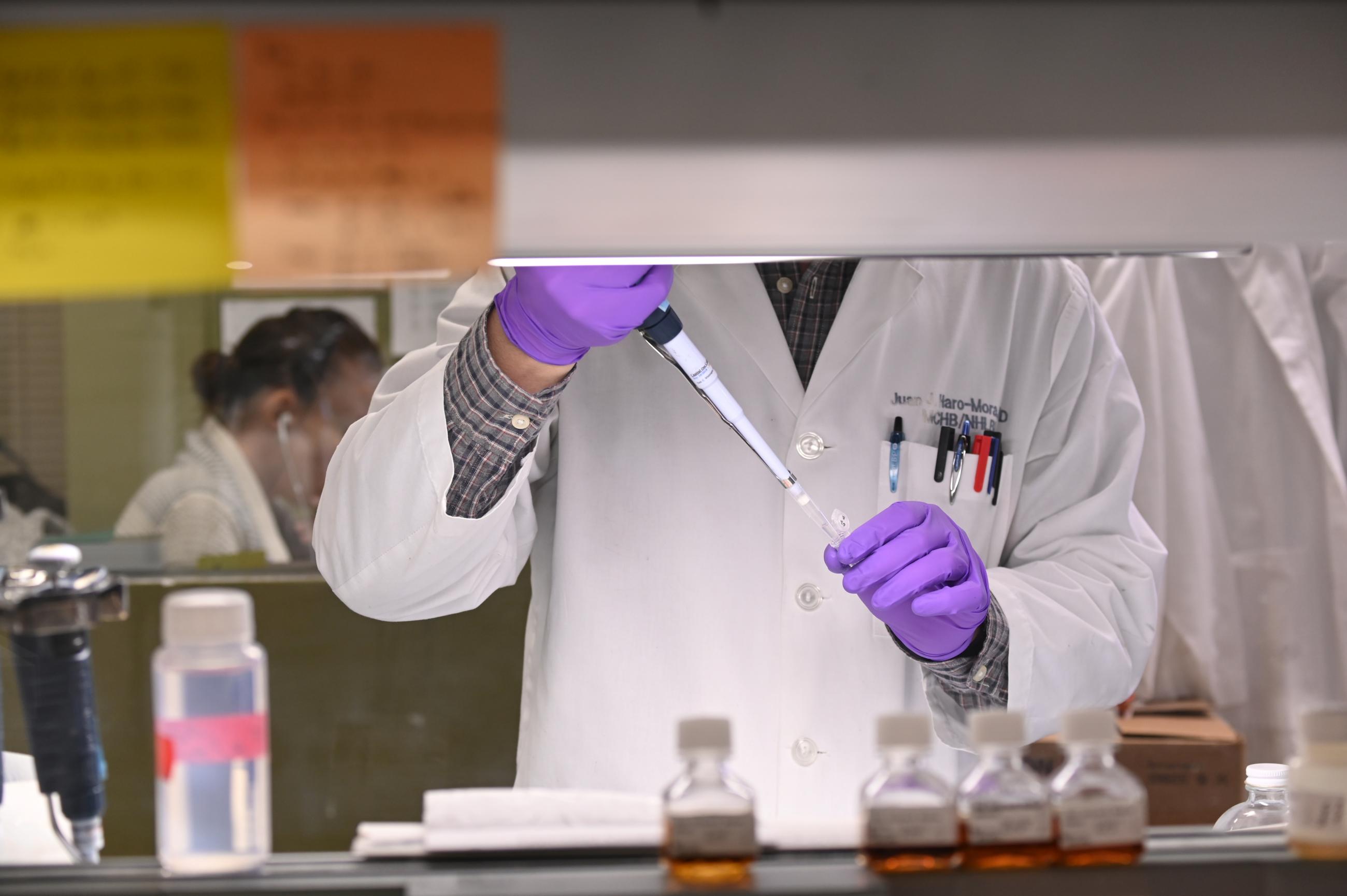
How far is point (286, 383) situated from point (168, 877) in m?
2.46

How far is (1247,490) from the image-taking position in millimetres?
2623

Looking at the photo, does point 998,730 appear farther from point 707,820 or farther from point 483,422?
point 483,422

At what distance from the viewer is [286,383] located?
3.03 m

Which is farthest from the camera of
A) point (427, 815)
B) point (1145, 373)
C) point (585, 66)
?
point (1145, 373)

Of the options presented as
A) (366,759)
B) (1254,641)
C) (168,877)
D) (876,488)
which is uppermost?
(876,488)

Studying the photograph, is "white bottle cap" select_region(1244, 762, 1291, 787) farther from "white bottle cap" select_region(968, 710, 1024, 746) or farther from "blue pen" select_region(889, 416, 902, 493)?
"white bottle cap" select_region(968, 710, 1024, 746)

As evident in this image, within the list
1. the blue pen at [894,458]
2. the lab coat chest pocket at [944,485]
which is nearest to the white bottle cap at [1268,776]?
the lab coat chest pocket at [944,485]

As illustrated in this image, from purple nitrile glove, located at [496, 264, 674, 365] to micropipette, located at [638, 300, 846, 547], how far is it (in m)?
0.07

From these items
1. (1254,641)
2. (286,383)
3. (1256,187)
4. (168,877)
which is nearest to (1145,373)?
(1254,641)

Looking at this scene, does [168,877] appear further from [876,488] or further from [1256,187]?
[876,488]

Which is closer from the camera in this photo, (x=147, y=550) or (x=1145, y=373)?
(x=1145, y=373)

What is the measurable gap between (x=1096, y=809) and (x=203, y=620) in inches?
22.8

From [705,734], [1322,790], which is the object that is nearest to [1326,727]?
[1322,790]

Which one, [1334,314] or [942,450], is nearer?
[942,450]
